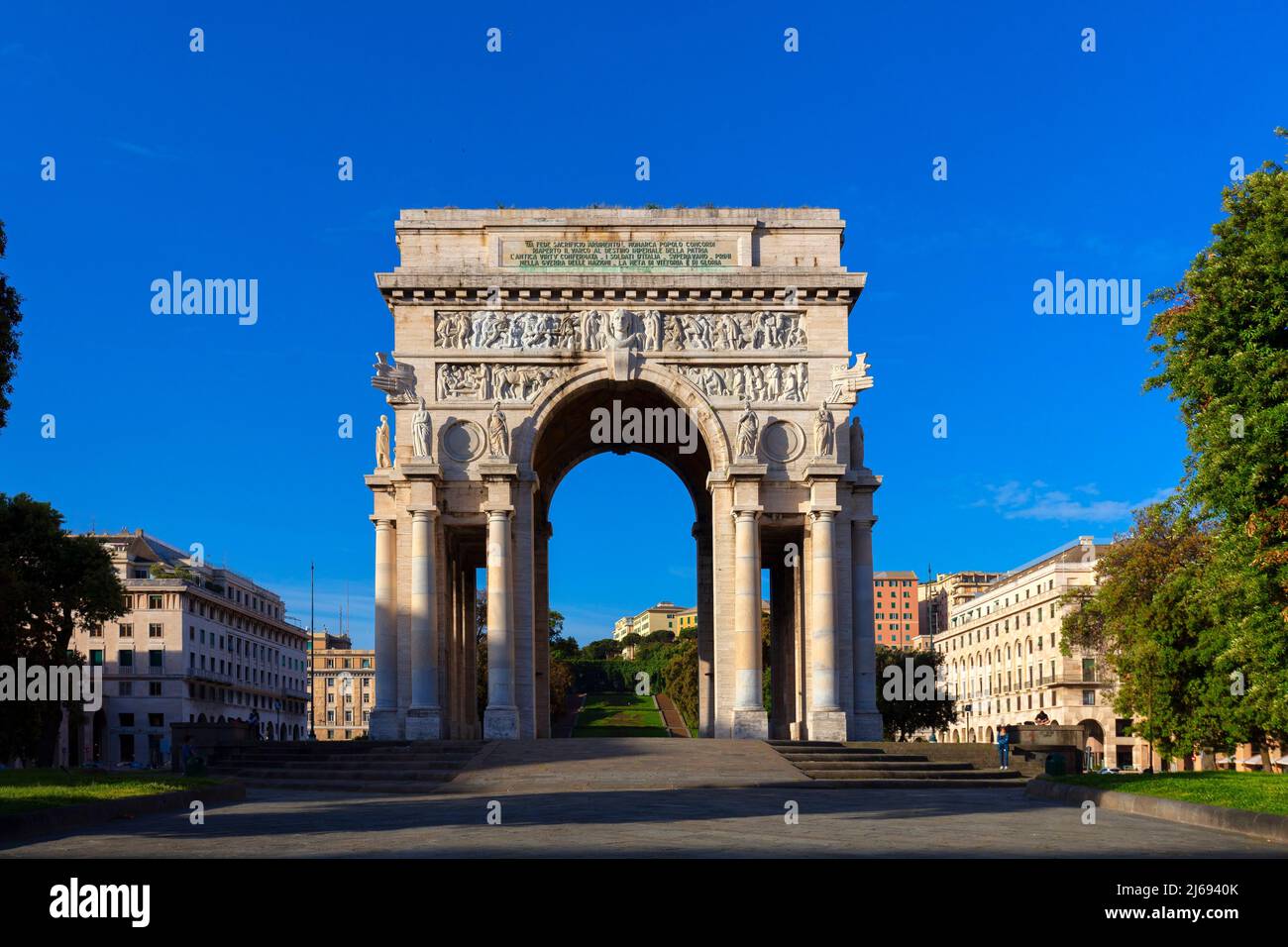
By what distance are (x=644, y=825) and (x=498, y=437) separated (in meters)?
27.7

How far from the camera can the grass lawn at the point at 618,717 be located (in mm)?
113094

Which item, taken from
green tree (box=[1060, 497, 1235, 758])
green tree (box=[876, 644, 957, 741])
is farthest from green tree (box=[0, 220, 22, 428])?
green tree (box=[876, 644, 957, 741])

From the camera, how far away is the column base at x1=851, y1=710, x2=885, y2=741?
49000mm

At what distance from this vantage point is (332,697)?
18138 cm

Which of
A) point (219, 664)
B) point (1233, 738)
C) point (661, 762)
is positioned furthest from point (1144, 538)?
point (219, 664)

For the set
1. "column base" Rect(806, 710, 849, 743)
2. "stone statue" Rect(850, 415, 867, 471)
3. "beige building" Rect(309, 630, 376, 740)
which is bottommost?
"beige building" Rect(309, 630, 376, 740)

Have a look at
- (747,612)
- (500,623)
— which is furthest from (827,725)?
(500,623)

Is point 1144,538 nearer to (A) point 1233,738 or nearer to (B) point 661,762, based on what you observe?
(A) point 1233,738

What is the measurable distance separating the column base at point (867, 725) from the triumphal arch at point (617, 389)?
0.24 feet

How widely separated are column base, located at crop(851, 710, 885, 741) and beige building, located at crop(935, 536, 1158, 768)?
1762 inches

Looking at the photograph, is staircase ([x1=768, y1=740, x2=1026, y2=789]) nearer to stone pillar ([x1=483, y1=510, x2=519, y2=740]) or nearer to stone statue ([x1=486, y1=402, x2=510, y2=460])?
stone pillar ([x1=483, y1=510, x2=519, y2=740])

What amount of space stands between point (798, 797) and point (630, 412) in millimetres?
25335

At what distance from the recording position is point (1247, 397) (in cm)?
2959

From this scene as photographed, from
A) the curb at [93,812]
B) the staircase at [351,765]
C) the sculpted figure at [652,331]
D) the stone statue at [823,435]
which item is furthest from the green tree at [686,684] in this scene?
the curb at [93,812]
